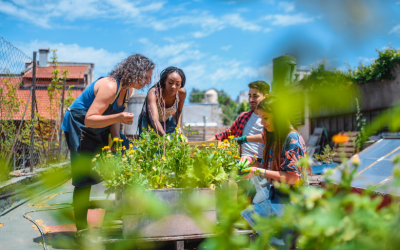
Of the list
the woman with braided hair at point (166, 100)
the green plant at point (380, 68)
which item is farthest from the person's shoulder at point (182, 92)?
the green plant at point (380, 68)

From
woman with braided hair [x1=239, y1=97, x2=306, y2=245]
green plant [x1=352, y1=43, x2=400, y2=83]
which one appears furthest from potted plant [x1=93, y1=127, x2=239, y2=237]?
green plant [x1=352, y1=43, x2=400, y2=83]

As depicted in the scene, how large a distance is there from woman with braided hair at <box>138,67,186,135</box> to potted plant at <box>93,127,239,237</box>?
623 mm

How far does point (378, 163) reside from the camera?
3.00 m

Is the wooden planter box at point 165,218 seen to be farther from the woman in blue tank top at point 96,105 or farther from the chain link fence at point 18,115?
the chain link fence at point 18,115

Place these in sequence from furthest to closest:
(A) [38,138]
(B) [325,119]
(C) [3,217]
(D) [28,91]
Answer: (B) [325,119]
(A) [38,138]
(D) [28,91]
(C) [3,217]

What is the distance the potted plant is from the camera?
54.1 inches

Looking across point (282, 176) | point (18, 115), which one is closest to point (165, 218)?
point (282, 176)

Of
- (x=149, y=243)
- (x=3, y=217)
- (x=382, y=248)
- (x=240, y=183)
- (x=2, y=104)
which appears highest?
(x=2, y=104)

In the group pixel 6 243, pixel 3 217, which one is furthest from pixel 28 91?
pixel 6 243

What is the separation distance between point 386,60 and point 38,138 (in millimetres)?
7265

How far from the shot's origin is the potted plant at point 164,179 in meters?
1.37

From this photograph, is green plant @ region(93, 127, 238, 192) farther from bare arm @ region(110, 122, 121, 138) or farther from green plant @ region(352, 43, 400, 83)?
green plant @ region(352, 43, 400, 83)

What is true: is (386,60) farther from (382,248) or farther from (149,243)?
(382,248)

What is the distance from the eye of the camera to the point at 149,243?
1.44 m
